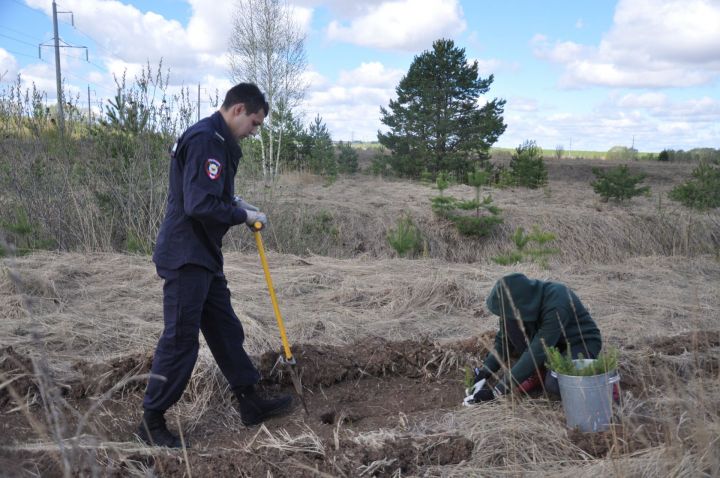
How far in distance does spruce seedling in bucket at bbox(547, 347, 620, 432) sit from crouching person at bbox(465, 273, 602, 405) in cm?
24

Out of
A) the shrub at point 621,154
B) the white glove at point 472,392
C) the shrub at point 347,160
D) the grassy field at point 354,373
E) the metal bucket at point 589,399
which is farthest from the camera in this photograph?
the shrub at point 621,154

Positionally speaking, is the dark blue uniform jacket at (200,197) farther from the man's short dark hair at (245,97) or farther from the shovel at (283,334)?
the shovel at (283,334)

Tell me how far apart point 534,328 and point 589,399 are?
2.31 feet

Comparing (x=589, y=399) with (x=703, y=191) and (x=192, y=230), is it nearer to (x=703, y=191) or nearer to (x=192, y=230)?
(x=192, y=230)

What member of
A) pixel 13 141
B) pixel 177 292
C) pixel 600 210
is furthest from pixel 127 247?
pixel 600 210

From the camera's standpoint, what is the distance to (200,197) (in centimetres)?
321

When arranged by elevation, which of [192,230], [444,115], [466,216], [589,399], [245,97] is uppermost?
[444,115]

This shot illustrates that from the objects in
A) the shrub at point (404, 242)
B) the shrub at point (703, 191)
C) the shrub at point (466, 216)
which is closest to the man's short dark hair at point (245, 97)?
the shrub at point (404, 242)

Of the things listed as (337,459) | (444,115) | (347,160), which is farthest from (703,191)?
(347,160)

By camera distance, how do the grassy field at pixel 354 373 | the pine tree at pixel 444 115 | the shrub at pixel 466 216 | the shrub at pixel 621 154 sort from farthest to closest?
the shrub at pixel 621 154 < the pine tree at pixel 444 115 < the shrub at pixel 466 216 < the grassy field at pixel 354 373

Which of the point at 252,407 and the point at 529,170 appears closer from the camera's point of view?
the point at 252,407

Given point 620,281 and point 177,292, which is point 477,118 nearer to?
point 620,281

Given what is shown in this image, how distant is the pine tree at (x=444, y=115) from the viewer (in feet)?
62.6

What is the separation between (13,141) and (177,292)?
6.63 metres
